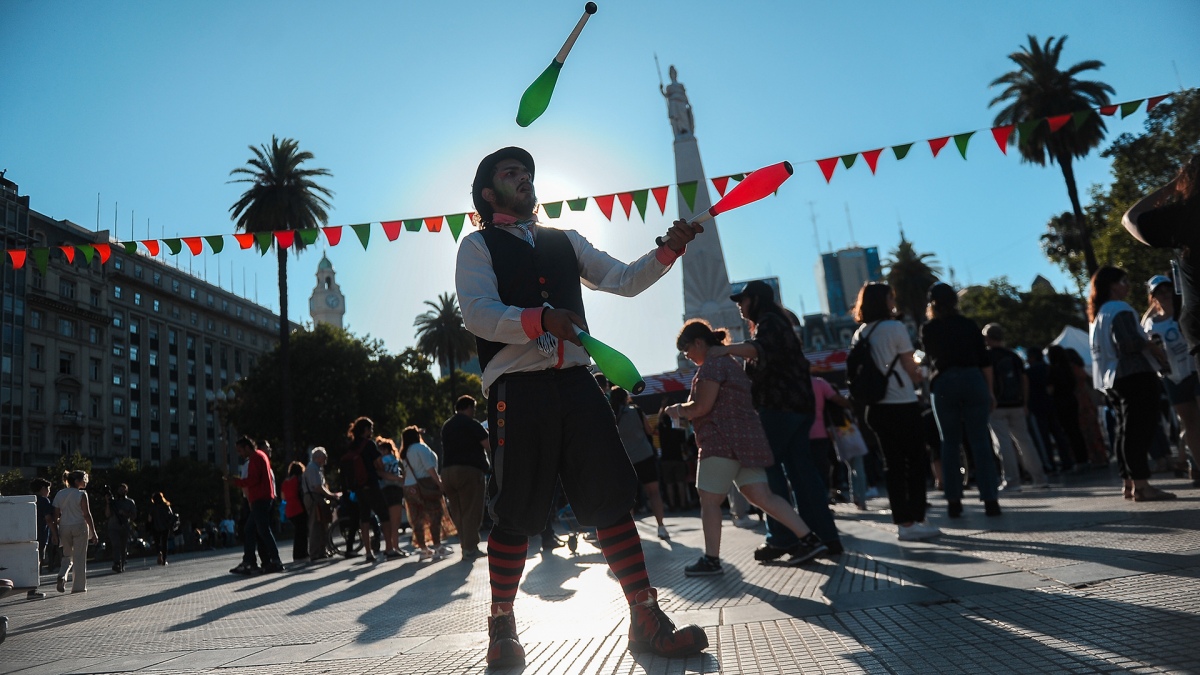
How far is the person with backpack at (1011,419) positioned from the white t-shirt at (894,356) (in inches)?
146

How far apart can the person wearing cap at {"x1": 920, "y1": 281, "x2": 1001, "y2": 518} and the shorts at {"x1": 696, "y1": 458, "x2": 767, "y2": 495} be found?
243 centimetres

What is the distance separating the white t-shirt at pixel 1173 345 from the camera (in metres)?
7.16

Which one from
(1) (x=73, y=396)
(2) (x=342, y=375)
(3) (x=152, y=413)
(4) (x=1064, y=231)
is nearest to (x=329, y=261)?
(3) (x=152, y=413)

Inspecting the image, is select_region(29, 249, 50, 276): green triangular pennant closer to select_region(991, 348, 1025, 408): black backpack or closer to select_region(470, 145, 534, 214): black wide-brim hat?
select_region(470, 145, 534, 214): black wide-brim hat

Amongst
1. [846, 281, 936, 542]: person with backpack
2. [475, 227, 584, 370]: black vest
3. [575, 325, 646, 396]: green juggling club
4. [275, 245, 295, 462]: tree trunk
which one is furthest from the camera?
[275, 245, 295, 462]: tree trunk

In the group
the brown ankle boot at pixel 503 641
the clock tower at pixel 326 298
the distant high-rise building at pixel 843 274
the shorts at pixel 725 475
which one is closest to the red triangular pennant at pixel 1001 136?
the shorts at pixel 725 475

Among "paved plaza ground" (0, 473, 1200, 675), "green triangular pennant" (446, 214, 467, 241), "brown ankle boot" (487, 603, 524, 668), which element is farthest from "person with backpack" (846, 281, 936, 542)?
"green triangular pennant" (446, 214, 467, 241)

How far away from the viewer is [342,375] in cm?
4844

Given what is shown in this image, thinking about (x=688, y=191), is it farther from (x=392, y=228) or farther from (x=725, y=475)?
(x=725, y=475)

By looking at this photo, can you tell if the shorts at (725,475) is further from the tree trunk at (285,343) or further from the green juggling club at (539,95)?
the tree trunk at (285,343)

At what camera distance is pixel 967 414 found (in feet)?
23.5

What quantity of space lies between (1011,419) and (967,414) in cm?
334

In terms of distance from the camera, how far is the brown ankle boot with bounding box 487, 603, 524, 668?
10.2 feet

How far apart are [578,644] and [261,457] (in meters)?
9.54
